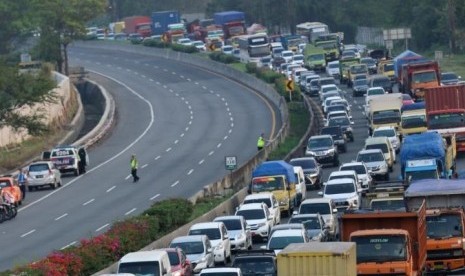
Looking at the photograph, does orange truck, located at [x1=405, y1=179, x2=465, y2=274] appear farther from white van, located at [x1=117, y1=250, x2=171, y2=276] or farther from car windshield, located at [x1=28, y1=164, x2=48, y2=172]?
car windshield, located at [x1=28, y1=164, x2=48, y2=172]

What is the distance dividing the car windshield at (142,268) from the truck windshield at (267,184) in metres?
18.4

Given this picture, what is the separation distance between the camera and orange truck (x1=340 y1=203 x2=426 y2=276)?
3388 centimetres

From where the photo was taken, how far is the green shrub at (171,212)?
47906mm

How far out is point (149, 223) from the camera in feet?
150

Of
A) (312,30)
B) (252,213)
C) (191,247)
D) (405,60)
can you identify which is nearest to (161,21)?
(312,30)

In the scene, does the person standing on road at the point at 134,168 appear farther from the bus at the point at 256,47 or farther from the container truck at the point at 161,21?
the container truck at the point at 161,21

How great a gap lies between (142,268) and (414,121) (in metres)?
37.0

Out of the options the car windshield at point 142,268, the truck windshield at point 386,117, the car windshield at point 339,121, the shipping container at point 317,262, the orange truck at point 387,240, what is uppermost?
the shipping container at point 317,262

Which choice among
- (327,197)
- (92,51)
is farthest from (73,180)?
(92,51)

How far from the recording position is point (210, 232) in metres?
44.0

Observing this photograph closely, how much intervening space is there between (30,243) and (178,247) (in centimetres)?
1193

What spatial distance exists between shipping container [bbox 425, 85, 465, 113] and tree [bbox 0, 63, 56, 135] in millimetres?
21304

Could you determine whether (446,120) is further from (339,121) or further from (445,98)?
(339,121)

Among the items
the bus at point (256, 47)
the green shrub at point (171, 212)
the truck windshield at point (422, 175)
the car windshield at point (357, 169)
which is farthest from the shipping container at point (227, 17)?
the green shrub at point (171, 212)
